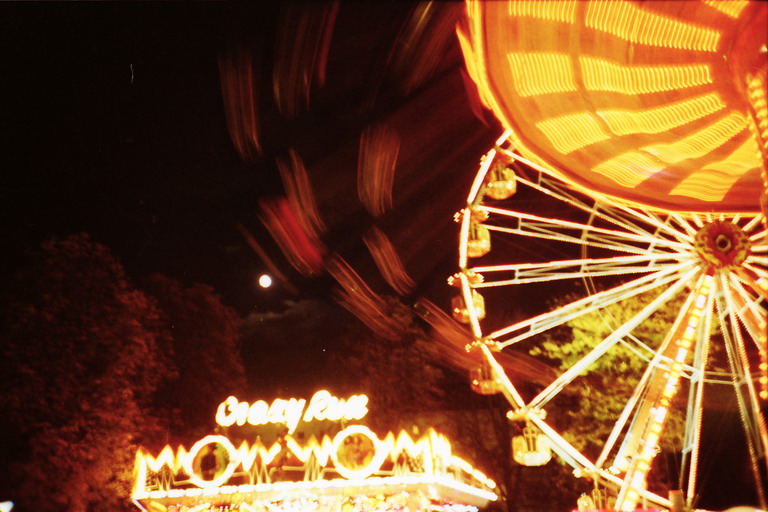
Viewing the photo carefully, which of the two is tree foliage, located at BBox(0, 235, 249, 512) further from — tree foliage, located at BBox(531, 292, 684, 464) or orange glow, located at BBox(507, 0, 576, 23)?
orange glow, located at BBox(507, 0, 576, 23)

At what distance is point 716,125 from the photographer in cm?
880

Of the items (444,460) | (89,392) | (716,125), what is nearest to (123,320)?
(89,392)

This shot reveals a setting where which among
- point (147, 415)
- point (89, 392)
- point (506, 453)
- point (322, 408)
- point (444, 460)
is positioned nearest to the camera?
point (444, 460)

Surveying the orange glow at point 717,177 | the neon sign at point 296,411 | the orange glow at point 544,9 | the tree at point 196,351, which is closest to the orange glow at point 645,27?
the orange glow at point 544,9

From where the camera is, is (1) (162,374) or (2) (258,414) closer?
(2) (258,414)

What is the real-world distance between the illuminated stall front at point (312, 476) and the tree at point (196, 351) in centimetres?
742

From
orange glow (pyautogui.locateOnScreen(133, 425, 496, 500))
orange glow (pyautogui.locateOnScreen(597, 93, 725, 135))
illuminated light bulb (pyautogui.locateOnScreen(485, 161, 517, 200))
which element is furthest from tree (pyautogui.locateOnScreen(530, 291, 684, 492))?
orange glow (pyautogui.locateOnScreen(597, 93, 725, 135))

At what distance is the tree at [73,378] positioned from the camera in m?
18.5

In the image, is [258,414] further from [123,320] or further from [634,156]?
[634,156]

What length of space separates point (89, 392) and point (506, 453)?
13.7 meters

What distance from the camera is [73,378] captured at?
1955cm

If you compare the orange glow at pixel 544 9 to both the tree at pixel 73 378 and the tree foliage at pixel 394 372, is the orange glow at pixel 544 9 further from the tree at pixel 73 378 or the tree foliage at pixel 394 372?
the tree foliage at pixel 394 372

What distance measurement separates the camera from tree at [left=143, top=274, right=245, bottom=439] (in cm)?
2520

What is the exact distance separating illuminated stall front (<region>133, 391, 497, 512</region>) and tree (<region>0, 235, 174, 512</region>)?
2.77 metres
